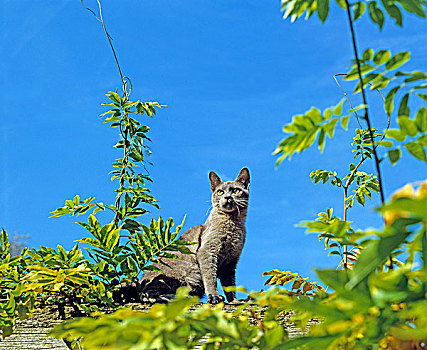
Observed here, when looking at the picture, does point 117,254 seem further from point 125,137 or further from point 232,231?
point 232,231

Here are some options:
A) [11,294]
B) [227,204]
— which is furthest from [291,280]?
[227,204]

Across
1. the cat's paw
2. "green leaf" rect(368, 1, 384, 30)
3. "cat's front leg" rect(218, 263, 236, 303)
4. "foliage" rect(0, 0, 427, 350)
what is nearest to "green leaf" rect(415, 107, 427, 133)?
"foliage" rect(0, 0, 427, 350)

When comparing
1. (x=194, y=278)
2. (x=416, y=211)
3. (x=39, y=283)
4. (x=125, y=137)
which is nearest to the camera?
(x=416, y=211)

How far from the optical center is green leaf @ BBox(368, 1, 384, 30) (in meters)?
0.87

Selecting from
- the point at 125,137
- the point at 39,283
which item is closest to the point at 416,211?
the point at 39,283

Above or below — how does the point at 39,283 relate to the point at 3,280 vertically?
below

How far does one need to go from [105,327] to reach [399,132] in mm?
573

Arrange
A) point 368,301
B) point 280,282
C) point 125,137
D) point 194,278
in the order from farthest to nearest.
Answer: point 194,278 < point 125,137 < point 280,282 < point 368,301

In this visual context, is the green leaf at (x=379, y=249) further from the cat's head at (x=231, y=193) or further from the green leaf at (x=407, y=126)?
the cat's head at (x=231, y=193)

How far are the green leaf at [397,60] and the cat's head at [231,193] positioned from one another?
2577 millimetres

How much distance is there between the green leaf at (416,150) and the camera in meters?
0.79

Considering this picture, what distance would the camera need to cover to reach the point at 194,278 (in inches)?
126

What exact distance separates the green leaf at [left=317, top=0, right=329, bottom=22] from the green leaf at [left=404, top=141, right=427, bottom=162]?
0.27 meters

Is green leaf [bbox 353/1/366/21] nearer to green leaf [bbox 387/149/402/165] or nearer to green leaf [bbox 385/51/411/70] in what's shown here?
green leaf [bbox 385/51/411/70]
